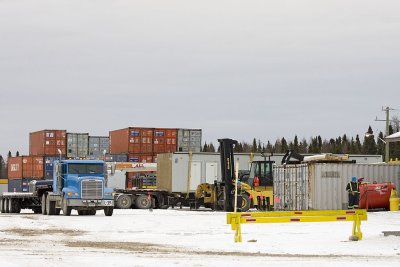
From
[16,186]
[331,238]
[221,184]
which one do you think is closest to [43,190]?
[221,184]

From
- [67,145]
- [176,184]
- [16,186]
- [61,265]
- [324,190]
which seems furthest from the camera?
[16,186]

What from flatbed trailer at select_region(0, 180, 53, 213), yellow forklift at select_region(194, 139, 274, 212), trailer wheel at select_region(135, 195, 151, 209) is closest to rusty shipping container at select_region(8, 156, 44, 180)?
trailer wheel at select_region(135, 195, 151, 209)

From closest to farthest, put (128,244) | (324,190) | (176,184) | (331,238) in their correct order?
(128,244)
(331,238)
(324,190)
(176,184)

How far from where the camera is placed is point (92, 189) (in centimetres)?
4078

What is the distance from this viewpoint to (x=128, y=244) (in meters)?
22.5

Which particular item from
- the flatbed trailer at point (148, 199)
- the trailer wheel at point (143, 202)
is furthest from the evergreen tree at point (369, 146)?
the trailer wheel at point (143, 202)

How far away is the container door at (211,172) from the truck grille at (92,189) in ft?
42.8

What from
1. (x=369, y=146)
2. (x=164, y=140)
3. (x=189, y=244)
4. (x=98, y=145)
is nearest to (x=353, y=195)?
(x=189, y=244)

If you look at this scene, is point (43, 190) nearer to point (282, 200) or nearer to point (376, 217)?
point (282, 200)

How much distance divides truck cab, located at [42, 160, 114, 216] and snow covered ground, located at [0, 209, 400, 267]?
262 inches

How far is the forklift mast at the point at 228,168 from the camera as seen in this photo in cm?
4359

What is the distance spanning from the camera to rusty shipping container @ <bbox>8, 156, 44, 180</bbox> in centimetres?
7719

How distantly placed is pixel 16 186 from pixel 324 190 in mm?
45050

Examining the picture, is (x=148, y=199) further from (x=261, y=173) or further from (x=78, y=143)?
(x=78, y=143)
